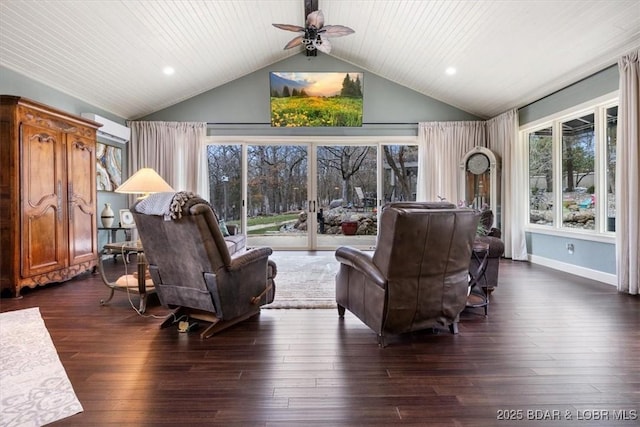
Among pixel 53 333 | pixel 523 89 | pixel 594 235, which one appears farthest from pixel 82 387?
pixel 523 89

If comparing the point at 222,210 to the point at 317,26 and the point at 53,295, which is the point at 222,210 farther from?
the point at 317,26

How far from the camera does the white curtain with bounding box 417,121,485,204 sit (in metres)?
7.30

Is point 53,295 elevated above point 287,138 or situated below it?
below

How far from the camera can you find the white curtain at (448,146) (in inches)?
287

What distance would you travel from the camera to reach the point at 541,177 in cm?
594

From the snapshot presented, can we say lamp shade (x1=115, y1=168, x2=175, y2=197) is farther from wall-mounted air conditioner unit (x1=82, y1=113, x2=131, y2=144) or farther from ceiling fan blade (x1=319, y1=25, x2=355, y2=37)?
ceiling fan blade (x1=319, y1=25, x2=355, y2=37)

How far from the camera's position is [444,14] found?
179 inches

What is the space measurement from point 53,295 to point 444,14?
18.6 feet

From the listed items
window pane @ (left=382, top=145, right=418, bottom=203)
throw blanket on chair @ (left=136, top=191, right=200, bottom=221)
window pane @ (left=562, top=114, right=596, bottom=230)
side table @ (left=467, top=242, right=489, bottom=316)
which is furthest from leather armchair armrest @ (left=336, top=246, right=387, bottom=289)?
window pane @ (left=382, top=145, right=418, bottom=203)

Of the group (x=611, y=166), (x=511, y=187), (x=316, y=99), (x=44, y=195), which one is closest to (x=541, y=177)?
(x=511, y=187)

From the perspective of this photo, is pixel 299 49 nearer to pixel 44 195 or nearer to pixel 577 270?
pixel 44 195

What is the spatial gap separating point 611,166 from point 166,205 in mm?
5171

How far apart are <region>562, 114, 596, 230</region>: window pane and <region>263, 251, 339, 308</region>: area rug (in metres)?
3.50

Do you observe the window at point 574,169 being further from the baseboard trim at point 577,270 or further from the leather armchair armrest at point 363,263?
the leather armchair armrest at point 363,263
